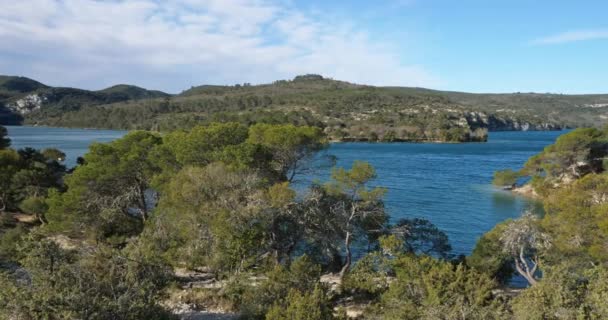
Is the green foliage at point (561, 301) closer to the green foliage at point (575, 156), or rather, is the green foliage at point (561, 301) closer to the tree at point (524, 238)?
the tree at point (524, 238)

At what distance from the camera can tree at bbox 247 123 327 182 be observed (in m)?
25.8

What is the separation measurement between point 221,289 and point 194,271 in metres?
5.81

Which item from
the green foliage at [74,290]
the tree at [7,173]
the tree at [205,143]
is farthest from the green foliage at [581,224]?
the tree at [7,173]

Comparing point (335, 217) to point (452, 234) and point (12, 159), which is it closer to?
point (452, 234)

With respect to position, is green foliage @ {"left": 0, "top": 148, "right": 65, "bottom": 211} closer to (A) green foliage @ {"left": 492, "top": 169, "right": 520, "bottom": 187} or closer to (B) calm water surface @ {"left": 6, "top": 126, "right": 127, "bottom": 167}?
(B) calm water surface @ {"left": 6, "top": 126, "right": 127, "bottom": 167}

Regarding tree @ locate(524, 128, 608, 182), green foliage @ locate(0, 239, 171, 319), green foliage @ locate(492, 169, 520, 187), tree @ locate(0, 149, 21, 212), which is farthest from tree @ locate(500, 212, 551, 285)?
tree @ locate(524, 128, 608, 182)

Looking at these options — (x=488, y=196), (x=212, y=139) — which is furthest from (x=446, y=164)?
(x=212, y=139)

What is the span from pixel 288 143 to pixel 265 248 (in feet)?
23.3

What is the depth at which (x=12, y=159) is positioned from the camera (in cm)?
3781

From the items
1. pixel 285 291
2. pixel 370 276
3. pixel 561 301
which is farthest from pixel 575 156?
pixel 285 291

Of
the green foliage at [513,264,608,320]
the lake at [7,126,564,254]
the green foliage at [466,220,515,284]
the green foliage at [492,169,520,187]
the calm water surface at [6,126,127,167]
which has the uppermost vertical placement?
the green foliage at [513,264,608,320]

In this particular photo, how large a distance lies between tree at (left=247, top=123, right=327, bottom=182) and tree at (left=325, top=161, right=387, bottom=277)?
4.57 meters

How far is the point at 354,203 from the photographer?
68.6ft

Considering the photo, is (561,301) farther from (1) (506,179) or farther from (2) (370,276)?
(1) (506,179)
